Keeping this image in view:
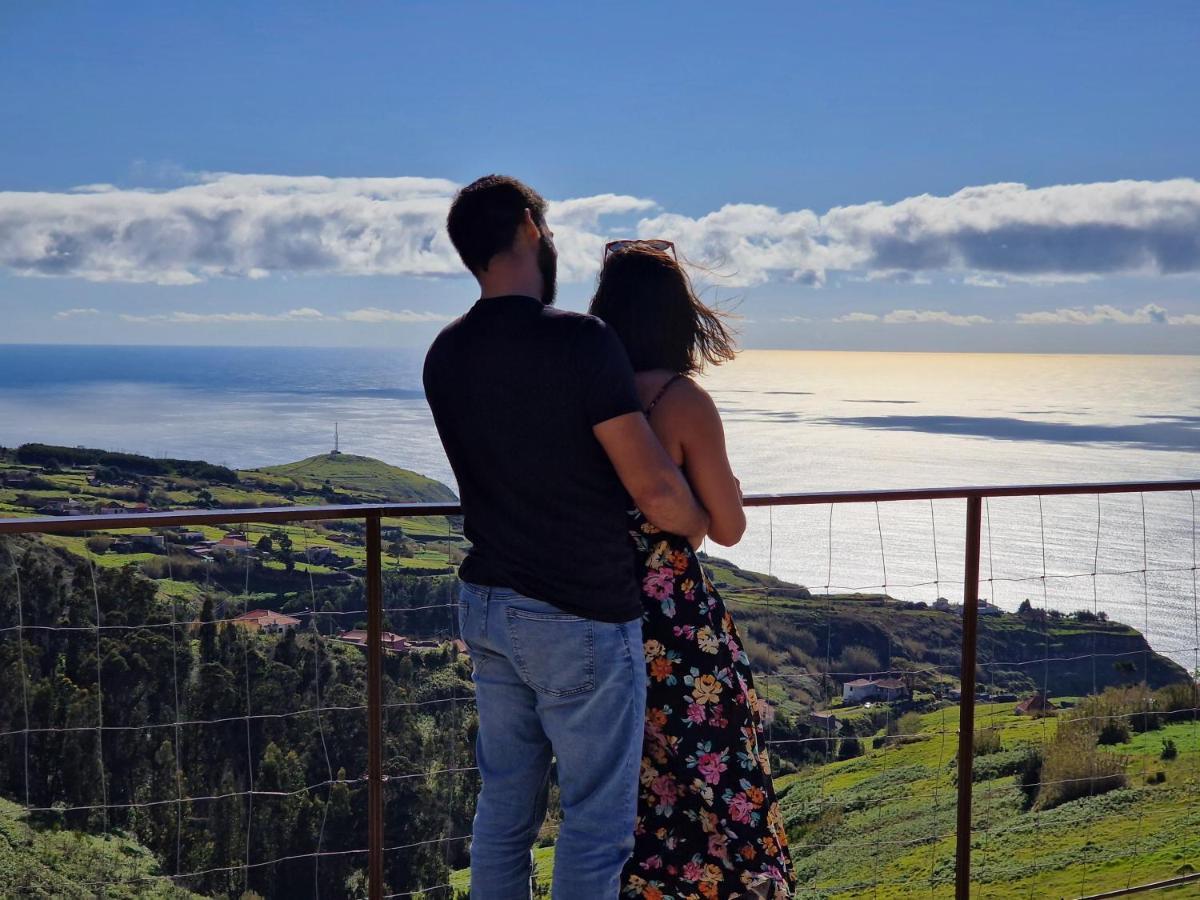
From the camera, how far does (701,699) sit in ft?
6.61

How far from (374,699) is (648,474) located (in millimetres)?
966

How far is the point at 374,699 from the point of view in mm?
2385

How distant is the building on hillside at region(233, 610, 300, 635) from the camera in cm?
336

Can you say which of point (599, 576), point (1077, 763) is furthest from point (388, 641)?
point (1077, 763)

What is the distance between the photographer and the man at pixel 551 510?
1720 mm

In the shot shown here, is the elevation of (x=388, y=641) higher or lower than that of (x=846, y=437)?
higher

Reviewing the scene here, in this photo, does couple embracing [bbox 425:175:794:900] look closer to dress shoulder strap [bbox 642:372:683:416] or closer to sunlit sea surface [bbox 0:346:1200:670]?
dress shoulder strap [bbox 642:372:683:416]

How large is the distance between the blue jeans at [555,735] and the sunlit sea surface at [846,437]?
107 ft

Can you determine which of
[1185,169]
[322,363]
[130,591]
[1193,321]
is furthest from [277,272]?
[130,591]

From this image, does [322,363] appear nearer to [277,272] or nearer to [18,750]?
[277,272]

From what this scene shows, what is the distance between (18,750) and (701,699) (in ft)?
6.26

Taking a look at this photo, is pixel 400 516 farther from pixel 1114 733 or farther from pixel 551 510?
pixel 1114 733

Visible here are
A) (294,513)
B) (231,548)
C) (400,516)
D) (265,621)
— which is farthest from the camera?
(265,621)

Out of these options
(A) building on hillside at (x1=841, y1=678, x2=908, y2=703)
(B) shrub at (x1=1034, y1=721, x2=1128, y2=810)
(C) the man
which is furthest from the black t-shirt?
(B) shrub at (x1=1034, y1=721, x2=1128, y2=810)
